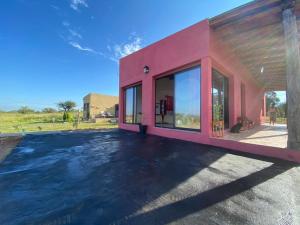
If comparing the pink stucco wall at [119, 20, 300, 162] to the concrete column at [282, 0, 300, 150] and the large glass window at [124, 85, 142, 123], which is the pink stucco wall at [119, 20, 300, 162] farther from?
the concrete column at [282, 0, 300, 150]

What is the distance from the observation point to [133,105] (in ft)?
31.4

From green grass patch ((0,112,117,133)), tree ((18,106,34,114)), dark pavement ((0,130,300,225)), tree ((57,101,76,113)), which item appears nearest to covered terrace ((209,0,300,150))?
dark pavement ((0,130,300,225))

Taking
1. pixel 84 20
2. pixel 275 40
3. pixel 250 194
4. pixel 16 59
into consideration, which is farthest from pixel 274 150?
pixel 16 59

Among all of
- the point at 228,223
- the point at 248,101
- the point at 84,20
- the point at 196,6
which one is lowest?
the point at 228,223

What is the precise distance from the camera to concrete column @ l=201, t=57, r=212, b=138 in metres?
5.36

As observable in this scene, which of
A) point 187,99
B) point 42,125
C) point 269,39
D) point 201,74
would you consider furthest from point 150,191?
point 42,125

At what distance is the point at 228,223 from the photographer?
5.16ft

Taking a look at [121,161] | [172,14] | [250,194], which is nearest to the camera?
[250,194]

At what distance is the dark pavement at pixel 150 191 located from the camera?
1674 mm

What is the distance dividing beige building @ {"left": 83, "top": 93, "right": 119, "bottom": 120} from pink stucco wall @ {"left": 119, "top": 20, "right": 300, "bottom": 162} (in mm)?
14879

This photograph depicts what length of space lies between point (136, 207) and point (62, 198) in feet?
3.17

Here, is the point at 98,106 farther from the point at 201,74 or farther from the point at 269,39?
the point at 269,39

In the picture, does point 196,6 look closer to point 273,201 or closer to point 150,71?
point 150,71

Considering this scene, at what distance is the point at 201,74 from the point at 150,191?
4.51 metres
